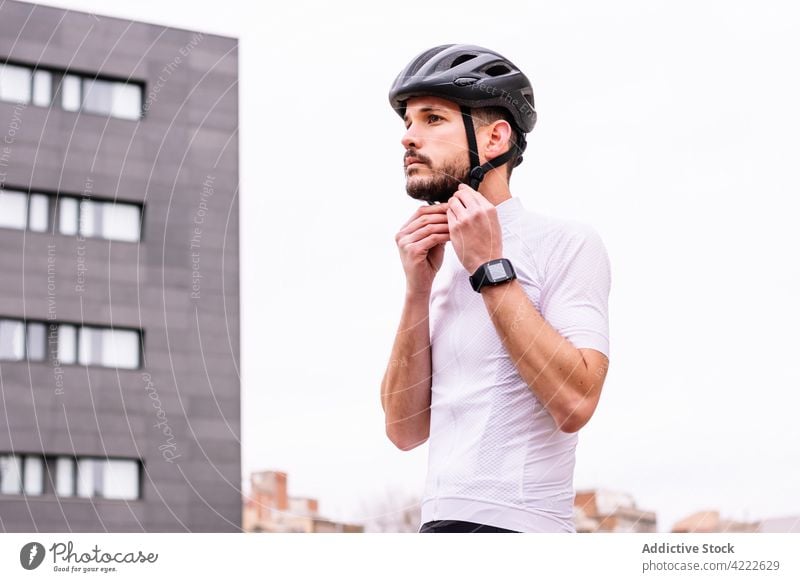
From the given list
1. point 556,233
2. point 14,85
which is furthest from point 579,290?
point 14,85

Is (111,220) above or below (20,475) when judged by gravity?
above

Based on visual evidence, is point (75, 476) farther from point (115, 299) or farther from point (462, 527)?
point (462, 527)

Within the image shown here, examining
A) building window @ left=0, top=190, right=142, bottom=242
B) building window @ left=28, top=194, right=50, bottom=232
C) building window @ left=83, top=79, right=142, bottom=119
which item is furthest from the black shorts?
building window @ left=83, top=79, right=142, bottom=119

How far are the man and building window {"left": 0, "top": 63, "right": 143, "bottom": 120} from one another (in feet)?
44.7

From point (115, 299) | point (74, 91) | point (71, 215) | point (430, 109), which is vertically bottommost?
point (430, 109)

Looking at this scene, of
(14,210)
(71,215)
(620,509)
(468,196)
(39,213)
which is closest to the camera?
(468,196)

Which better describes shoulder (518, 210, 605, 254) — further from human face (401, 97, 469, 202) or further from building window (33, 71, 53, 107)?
building window (33, 71, 53, 107)

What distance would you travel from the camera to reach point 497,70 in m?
3.77

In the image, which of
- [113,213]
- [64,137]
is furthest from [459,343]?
[64,137]

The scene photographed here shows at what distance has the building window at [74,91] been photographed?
16922mm

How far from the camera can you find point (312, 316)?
564 cm

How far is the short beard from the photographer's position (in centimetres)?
346

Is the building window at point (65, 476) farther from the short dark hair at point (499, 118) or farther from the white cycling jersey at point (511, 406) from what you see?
the white cycling jersey at point (511, 406)

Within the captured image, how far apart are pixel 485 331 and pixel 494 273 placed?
0.67 feet
